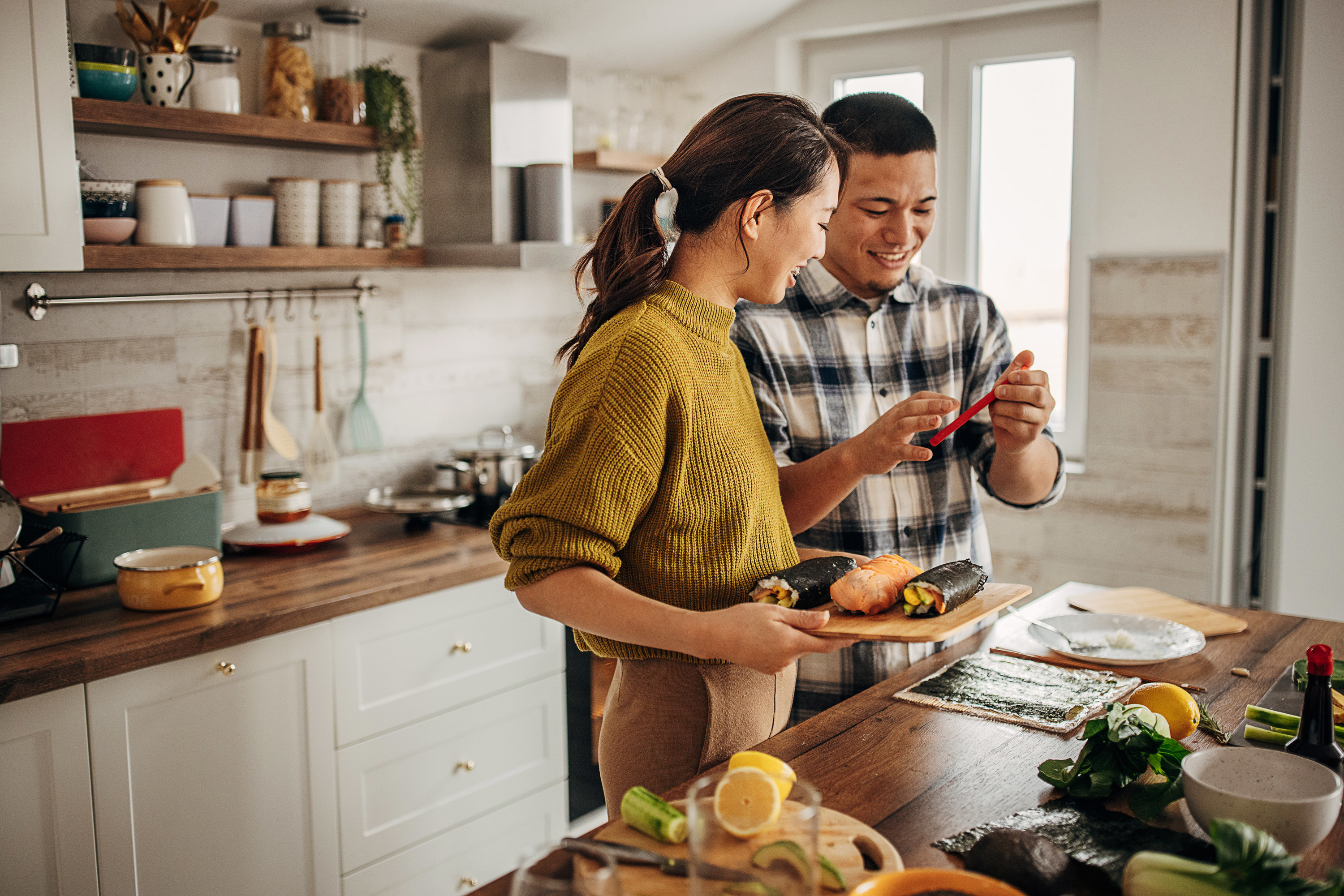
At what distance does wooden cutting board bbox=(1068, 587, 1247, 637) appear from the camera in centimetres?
183

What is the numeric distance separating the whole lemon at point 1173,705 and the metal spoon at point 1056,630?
1.01 ft

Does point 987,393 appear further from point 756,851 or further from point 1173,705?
point 756,851

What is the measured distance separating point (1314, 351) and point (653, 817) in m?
2.59

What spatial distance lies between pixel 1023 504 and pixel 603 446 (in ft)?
3.20

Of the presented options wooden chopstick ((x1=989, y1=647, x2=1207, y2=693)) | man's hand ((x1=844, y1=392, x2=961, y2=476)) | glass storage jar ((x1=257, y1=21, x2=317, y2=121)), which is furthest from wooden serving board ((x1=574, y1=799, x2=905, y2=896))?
glass storage jar ((x1=257, y1=21, x2=317, y2=121))

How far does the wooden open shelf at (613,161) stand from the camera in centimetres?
331

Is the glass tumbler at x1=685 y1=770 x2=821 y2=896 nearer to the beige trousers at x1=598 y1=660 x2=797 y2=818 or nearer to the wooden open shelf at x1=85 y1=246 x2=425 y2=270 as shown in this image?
the beige trousers at x1=598 y1=660 x2=797 y2=818

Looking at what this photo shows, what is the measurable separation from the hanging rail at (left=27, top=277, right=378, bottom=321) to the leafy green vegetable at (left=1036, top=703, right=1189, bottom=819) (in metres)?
2.22

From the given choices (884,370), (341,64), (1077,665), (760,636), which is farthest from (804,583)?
(341,64)

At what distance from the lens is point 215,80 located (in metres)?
2.47

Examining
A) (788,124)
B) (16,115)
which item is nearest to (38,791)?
(16,115)

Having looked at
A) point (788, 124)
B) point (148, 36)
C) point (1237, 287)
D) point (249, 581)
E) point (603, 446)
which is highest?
point (148, 36)

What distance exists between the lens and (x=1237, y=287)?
2.97 m

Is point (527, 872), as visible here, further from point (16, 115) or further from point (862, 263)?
point (16, 115)
